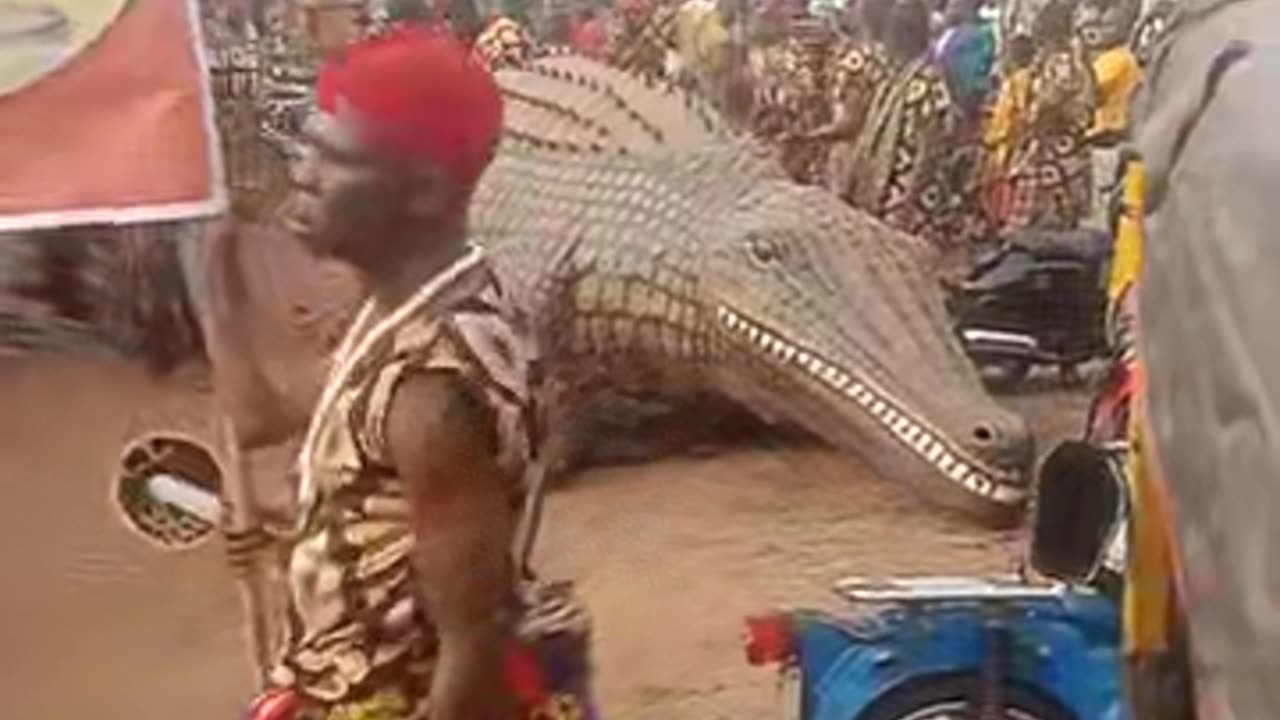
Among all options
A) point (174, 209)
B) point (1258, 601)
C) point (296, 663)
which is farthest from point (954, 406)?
point (1258, 601)

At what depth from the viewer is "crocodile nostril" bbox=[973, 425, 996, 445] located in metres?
5.05

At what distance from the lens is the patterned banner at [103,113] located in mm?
3008

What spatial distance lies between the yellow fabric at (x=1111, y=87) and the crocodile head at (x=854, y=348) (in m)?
0.48

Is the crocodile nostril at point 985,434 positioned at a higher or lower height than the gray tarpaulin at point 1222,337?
lower

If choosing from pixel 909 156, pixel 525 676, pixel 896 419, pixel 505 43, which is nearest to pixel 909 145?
pixel 909 156

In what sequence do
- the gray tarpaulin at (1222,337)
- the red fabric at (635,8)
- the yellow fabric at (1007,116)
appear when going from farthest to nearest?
1. the yellow fabric at (1007,116)
2. the red fabric at (635,8)
3. the gray tarpaulin at (1222,337)

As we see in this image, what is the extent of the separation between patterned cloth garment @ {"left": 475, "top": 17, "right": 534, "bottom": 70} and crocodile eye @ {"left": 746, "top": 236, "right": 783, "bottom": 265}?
0.74 m

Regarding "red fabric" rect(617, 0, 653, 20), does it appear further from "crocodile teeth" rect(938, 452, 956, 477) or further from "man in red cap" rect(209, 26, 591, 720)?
"man in red cap" rect(209, 26, 591, 720)

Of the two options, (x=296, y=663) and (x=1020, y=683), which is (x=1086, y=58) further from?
(x=296, y=663)

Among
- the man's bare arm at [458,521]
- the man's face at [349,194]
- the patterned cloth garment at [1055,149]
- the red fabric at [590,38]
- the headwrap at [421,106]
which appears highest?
the headwrap at [421,106]

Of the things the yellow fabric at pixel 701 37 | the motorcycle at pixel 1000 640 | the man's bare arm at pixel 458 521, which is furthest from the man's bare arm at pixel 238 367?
the yellow fabric at pixel 701 37

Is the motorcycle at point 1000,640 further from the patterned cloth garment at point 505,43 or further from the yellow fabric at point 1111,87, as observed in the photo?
the patterned cloth garment at point 505,43

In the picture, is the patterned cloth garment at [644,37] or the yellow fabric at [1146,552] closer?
the yellow fabric at [1146,552]

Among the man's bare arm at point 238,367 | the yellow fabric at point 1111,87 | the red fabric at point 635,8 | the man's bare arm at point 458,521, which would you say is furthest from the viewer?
the red fabric at point 635,8
